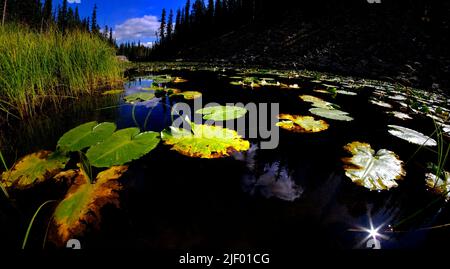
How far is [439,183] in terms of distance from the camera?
138 centimetres

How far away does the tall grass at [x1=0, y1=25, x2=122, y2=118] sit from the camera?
7.30 ft

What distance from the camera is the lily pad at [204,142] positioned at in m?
1.56

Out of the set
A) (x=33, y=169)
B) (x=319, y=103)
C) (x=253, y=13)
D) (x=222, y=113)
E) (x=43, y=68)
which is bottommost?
(x=33, y=169)

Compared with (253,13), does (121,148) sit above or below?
below

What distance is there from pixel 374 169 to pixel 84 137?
2.00 metres

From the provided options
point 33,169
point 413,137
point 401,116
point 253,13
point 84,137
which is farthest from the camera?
point 253,13

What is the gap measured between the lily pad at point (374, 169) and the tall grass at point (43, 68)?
2.53 m

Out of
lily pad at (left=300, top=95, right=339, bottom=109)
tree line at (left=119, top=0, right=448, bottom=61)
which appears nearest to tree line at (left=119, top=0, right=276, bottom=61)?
tree line at (left=119, top=0, right=448, bottom=61)

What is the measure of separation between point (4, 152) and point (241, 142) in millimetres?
1672

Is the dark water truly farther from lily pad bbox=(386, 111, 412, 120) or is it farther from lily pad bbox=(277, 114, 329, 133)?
lily pad bbox=(386, 111, 412, 120)

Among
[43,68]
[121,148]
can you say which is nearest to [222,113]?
[121,148]

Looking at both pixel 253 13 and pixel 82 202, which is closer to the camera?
pixel 82 202

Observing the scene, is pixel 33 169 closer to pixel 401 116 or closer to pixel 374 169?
pixel 374 169

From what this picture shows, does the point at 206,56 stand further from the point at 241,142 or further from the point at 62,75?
the point at 241,142
